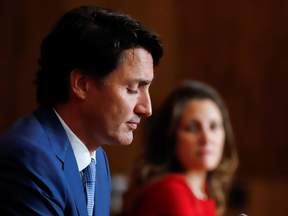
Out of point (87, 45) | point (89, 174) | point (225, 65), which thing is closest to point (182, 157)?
point (89, 174)

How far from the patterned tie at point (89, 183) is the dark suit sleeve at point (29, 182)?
124 millimetres

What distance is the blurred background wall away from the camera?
2.54 meters

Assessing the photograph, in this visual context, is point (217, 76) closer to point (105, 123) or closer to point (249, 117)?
point (249, 117)

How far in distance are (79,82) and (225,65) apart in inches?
80.5

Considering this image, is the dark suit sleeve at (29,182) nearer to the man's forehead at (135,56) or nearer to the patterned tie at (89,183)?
the patterned tie at (89,183)

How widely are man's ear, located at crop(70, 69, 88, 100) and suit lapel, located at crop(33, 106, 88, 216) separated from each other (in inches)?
3.4

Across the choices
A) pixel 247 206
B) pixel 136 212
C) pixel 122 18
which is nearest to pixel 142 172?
pixel 136 212

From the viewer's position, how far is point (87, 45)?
0.83 metres

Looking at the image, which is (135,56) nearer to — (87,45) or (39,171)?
(87,45)

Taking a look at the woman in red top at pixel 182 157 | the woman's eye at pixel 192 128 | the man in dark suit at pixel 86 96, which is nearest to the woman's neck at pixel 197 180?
the woman in red top at pixel 182 157

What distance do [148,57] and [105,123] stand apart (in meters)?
0.20

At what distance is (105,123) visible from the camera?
2.78 ft

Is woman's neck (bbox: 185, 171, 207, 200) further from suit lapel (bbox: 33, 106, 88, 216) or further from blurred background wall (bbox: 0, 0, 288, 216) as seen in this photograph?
blurred background wall (bbox: 0, 0, 288, 216)

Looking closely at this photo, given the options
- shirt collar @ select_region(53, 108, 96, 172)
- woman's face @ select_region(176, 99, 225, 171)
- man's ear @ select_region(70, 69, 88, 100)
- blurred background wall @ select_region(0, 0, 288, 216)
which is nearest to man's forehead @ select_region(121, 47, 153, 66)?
man's ear @ select_region(70, 69, 88, 100)
